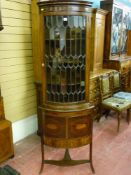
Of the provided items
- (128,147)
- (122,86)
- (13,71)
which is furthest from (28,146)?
(122,86)

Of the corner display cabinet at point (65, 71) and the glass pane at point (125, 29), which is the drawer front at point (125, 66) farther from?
the corner display cabinet at point (65, 71)

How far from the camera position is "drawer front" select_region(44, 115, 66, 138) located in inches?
80.3

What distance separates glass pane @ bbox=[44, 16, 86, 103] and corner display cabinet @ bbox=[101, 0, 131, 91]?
2127 mm

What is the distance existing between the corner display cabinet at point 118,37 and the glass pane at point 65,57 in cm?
213

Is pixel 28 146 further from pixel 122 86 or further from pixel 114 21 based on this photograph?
pixel 114 21

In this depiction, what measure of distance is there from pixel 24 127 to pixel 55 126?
104cm

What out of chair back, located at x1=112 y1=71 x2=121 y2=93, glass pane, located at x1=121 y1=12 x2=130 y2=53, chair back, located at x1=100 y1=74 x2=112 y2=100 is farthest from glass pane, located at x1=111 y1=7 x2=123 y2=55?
chair back, located at x1=100 y1=74 x2=112 y2=100

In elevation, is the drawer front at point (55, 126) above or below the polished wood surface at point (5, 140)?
above

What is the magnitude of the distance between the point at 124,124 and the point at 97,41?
1607 millimetres

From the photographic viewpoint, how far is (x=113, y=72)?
372cm

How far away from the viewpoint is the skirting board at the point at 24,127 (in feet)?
9.24

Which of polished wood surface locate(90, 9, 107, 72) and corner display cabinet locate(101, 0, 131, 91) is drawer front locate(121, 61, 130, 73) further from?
polished wood surface locate(90, 9, 107, 72)

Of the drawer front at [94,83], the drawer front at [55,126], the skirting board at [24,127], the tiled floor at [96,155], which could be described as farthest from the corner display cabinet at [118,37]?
the drawer front at [55,126]

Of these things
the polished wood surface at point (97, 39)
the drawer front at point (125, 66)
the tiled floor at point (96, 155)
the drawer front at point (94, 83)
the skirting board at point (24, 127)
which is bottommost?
the tiled floor at point (96, 155)
